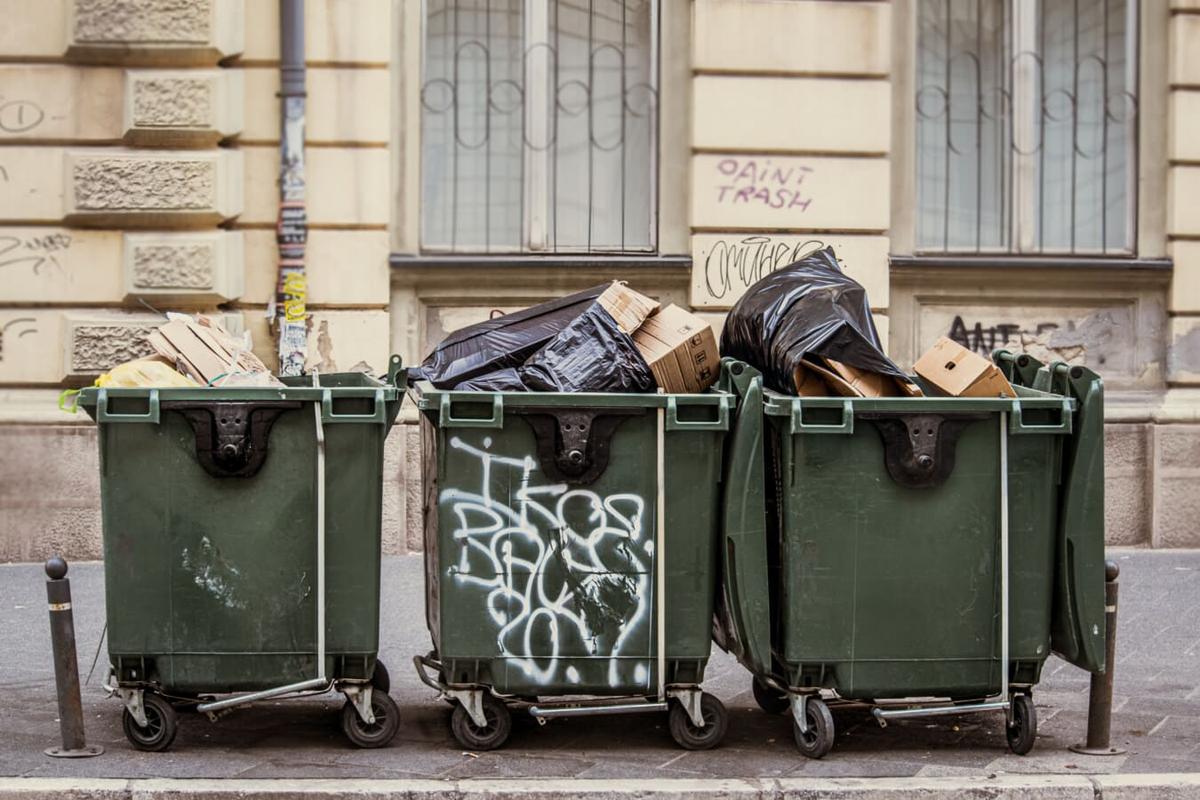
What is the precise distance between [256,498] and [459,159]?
4891 mm

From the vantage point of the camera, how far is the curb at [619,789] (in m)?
5.11

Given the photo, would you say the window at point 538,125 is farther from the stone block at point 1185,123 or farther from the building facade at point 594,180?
the stone block at point 1185,123

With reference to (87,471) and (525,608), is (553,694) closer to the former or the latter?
(525,608)

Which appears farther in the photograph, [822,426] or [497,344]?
[497,344]

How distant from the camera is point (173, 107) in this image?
9.26 m

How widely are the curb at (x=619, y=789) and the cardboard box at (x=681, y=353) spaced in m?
1.32

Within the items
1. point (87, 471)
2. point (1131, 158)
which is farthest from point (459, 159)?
point (1131, 158)

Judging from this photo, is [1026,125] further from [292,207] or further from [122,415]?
[122,415]

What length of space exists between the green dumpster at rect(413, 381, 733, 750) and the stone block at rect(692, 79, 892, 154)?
14.7 ft

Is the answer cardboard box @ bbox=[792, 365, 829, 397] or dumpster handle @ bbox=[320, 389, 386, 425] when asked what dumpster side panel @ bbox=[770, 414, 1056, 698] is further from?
dumpster handle @ bbox=[320, 389, 386, 425]

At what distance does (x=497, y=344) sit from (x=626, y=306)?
46 cm

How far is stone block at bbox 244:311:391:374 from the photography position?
954cm

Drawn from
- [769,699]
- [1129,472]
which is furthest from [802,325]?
[1129,472]

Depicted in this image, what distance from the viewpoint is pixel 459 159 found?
33.1 ft
